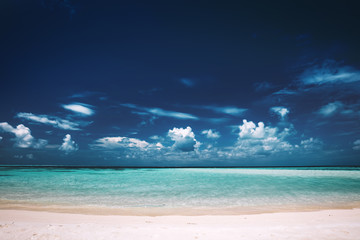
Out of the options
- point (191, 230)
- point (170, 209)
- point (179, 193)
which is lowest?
point (179, 193)

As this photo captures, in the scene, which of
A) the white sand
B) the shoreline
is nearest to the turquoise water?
the shoreline

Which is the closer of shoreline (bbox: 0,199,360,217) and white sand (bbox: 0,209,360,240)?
white sand (bbox: 0,209,360,240)

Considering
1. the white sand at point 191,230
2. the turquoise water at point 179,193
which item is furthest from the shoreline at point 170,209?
the white sand at point 191,230

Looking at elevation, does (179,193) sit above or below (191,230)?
below

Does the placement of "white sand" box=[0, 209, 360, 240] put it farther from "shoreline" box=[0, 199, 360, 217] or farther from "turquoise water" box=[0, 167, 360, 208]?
"turquoise water" box=[0, 167, 360, 208]

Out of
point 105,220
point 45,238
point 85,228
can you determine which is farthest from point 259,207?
point 45,238

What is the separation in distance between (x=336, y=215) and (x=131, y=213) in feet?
39.1

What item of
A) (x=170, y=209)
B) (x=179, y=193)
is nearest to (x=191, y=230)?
(x=170, y=209)

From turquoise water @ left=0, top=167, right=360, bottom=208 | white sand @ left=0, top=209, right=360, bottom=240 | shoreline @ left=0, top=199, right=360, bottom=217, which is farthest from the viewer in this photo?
turquoise water @ left=0, top=167, right=360, bottom=208

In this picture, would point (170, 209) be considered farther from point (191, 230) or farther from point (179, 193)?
point (179, 193)

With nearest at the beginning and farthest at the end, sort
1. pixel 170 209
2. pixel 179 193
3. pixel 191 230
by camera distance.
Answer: pixel 191 230
pixel 170 209
pixel 179 193

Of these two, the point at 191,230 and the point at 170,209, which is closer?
the point at 191,230

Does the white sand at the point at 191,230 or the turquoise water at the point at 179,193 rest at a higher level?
the white sand at the point at 191,230

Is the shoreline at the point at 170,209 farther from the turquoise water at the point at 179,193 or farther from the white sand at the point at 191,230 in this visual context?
the white sand at the point at 191,230
